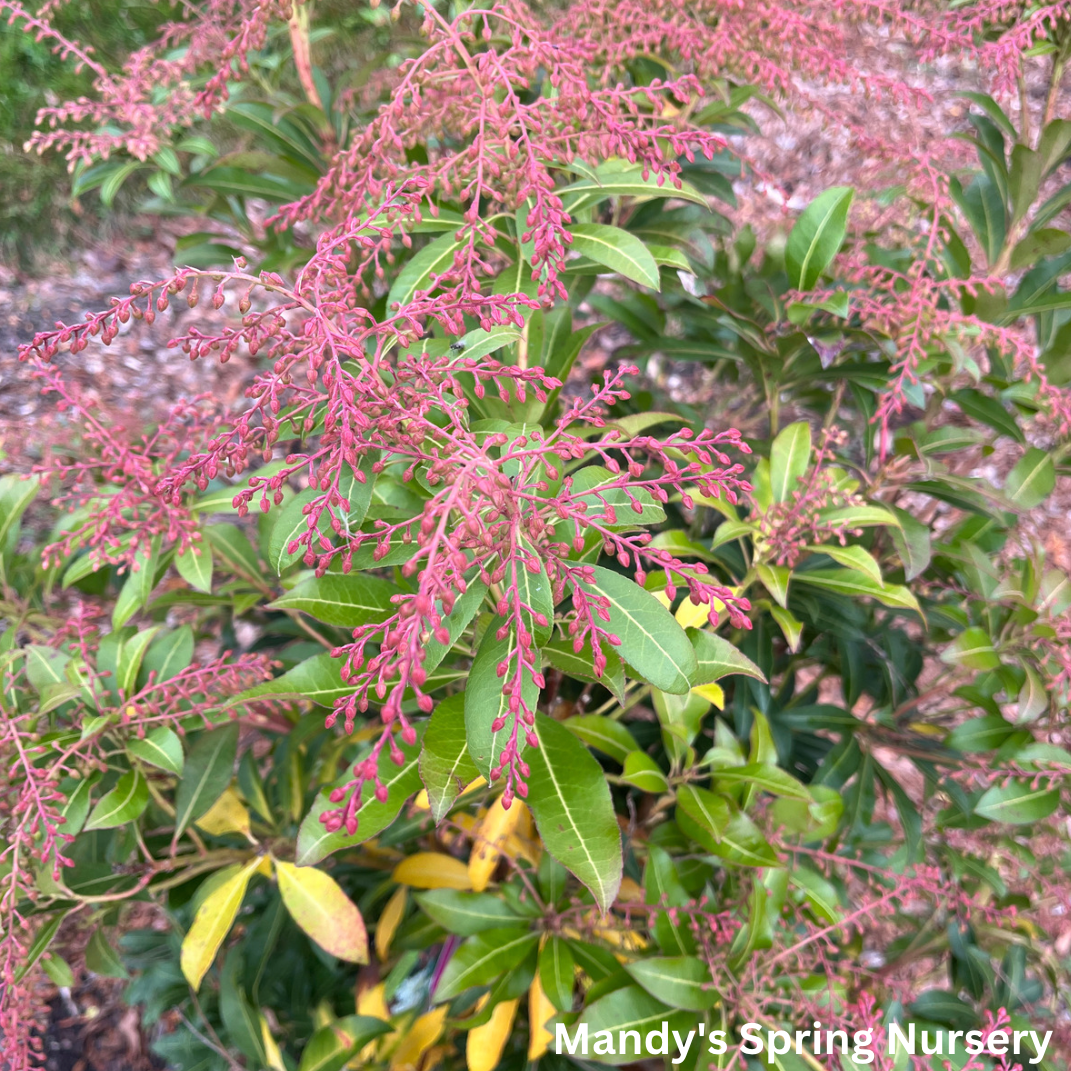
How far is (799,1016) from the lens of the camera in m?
1.41

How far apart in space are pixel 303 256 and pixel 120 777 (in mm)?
1197

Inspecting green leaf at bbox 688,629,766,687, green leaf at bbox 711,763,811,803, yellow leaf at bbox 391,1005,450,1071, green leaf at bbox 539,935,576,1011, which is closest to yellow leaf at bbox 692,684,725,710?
green leaf at bbox 711,763,811,803

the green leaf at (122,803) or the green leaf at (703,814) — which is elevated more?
the green leaf at (122,803)

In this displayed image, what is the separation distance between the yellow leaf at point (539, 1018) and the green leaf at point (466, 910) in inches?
6.1

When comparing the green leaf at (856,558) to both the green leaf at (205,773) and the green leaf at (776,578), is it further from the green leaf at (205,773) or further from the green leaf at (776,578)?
the green leaf at (205,773)

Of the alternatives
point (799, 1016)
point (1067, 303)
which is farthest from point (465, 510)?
point (1067, 303)

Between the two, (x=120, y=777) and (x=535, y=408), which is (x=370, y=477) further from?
(x=120, y=777)

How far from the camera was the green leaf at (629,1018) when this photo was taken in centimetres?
127

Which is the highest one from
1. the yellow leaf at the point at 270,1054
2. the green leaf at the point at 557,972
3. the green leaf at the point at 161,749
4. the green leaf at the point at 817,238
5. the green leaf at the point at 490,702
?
the green leaf at the point at 817,238

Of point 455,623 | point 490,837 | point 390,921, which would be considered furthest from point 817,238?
point 390,921

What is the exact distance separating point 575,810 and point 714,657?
0.28m

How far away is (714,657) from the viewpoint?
3.51ft

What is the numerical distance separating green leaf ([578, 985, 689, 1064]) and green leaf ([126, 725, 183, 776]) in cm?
77

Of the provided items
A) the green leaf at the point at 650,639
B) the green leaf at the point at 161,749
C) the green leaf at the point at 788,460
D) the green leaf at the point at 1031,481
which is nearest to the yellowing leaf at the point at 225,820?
the green leaf at the point at 161,749
